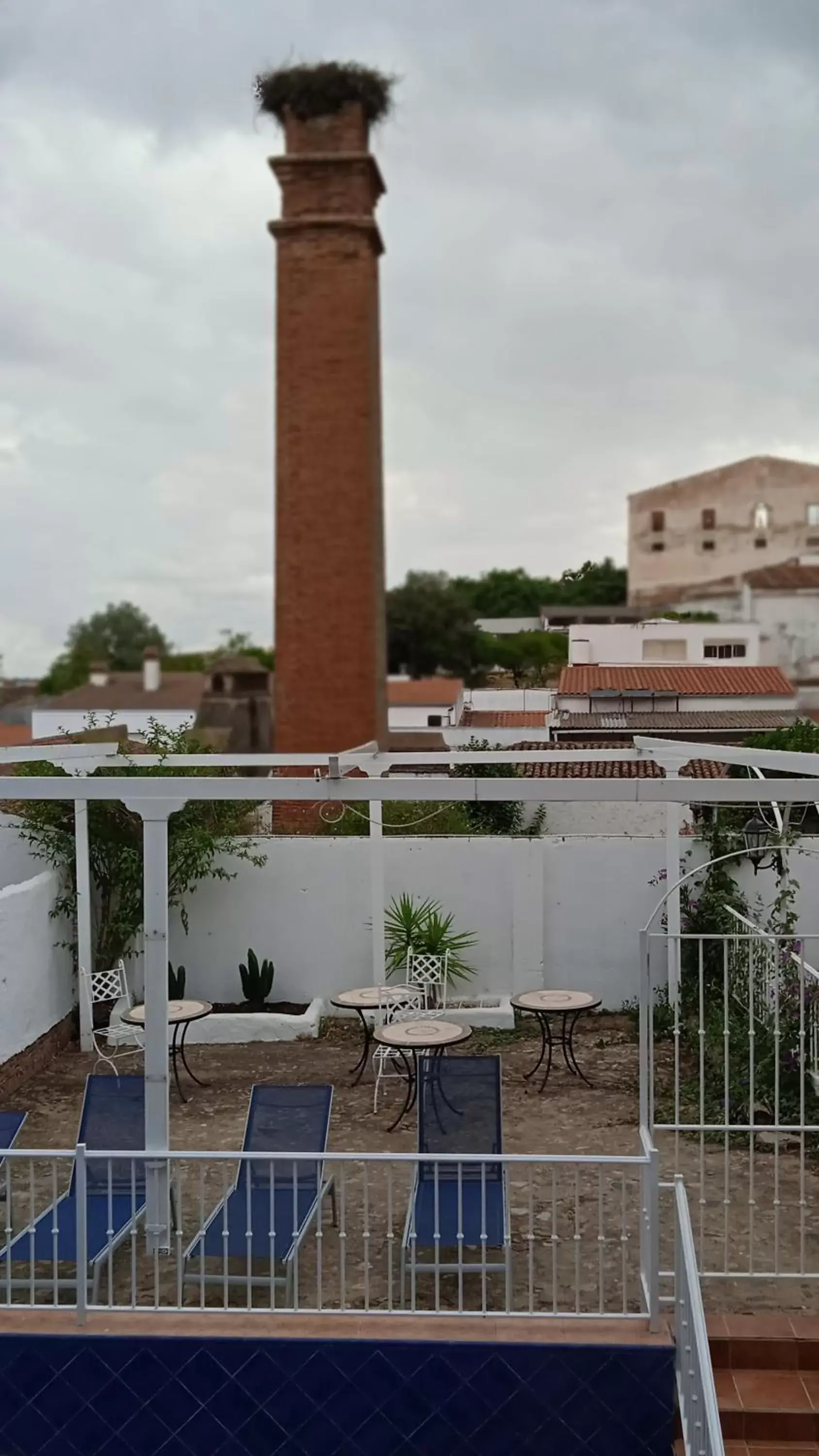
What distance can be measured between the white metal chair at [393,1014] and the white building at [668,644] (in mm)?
3908

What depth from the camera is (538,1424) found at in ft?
15.3

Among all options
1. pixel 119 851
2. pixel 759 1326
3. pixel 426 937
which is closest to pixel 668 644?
pixel 426 937

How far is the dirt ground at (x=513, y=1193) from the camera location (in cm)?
519

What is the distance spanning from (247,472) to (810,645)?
7.70 meters

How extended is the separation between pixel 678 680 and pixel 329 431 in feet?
19.4

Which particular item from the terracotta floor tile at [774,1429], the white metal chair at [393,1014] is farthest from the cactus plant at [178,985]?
the terracotta floor tile at [774,1429]

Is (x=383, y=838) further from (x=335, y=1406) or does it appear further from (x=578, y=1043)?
(x=335, y=1406)

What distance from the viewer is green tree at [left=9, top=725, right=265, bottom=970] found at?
9820mm

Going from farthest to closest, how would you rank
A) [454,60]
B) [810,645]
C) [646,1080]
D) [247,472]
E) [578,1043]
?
[247,472], [454,60], [810,645], [578,1043], [646,1080]

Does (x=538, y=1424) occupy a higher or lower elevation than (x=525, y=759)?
lower

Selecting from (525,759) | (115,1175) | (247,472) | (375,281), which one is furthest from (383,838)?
(375,281)

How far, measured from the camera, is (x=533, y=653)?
38.0 feet

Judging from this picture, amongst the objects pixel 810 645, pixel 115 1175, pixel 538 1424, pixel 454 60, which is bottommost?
pixel 538 1424

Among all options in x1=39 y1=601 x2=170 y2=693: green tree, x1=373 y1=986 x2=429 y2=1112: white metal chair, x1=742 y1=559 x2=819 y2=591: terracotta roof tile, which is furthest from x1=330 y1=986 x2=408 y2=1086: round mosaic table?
x1=742 y1=559 x2=819 y2=591: terracotta roof tile
